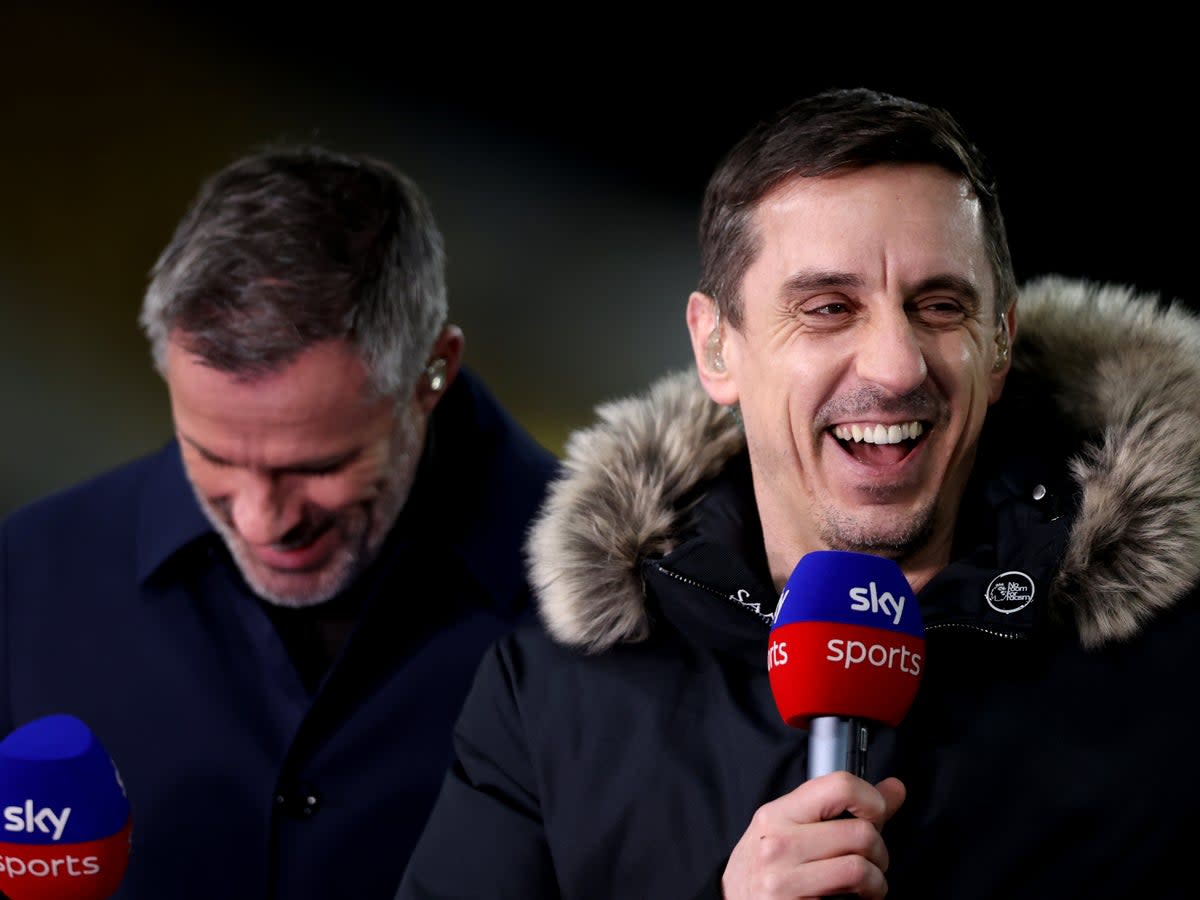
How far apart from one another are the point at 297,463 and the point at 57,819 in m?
0.73

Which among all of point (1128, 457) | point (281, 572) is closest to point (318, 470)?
point (281, 572)

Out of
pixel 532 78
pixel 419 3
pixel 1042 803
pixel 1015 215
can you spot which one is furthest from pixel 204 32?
pixel 1042 803

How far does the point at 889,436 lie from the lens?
1714 millimetres

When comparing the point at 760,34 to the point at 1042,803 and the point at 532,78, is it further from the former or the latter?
the point at 1042,803

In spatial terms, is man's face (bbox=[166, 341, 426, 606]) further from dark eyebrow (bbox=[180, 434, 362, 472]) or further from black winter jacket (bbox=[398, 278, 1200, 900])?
black winter jacket (bbox=[398, 278, 1200, 900])

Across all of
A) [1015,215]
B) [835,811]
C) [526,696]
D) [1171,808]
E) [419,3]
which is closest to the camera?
[835,811]

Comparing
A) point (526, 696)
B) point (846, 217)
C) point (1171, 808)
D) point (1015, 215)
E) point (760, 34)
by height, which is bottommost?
point (1171, 808)

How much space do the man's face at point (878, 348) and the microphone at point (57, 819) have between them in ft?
2.78

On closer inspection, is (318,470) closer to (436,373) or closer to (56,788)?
(436,373)

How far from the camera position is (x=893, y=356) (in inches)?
66.3

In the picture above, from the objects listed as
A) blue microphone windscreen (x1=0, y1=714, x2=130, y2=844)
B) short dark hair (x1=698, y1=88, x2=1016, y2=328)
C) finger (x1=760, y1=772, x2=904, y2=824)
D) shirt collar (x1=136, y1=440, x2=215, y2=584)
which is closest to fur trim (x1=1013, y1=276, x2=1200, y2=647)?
short dark hair (x1=698, y1=88, x2=1016, y2=328)

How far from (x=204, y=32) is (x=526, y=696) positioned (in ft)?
6.38

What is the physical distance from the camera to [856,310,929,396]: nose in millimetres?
1680

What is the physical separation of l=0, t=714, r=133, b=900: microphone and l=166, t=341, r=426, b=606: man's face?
605 millimetres
